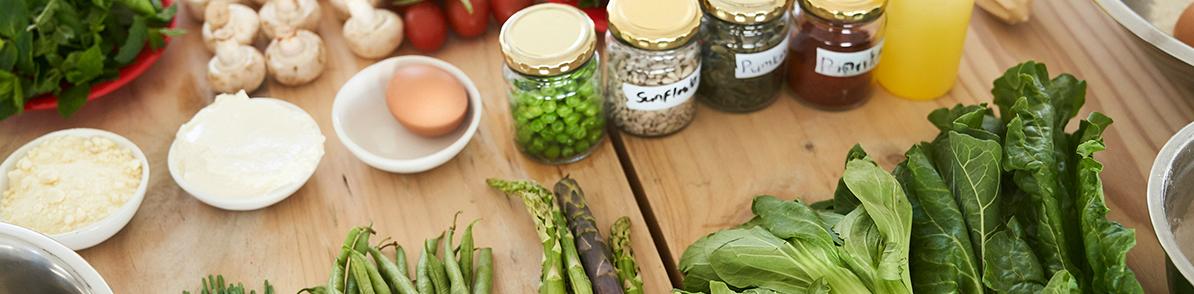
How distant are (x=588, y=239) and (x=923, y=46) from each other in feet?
1.46

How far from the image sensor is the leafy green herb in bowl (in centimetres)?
115

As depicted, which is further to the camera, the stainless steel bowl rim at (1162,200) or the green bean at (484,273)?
the green bean at (484,273)

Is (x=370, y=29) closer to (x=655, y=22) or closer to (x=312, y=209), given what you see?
(x=312, y=209)

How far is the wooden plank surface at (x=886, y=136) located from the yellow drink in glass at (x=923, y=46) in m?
0.02

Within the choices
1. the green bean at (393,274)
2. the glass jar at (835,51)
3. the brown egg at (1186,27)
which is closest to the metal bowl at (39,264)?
the green bean at (393,274)

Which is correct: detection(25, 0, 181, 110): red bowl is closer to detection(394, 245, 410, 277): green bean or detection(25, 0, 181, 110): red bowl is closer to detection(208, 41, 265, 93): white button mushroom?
detection(208, 41, 265, 93): white button mushroom

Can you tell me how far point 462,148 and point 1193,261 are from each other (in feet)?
2.42

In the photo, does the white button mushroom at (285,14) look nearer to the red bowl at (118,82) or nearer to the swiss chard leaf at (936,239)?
the red bowl at (118,82)

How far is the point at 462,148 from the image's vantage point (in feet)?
3.84

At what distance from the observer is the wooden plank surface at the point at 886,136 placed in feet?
3.73

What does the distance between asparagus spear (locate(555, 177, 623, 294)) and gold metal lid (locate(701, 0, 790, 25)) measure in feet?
0.79

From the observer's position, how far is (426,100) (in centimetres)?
116

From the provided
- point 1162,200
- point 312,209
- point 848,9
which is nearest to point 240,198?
point 312,209

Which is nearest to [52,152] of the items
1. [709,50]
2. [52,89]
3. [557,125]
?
[52,89]
